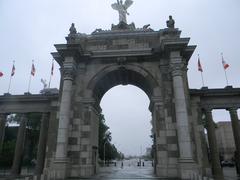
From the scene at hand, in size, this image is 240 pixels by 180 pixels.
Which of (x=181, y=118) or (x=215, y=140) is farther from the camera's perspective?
(x=215, y=140)

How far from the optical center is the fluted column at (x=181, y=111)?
1723cm

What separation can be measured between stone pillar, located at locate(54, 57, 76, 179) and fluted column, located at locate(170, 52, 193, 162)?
359 inches

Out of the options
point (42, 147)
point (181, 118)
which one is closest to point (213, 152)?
point (181, 118)

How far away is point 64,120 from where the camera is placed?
1883cm

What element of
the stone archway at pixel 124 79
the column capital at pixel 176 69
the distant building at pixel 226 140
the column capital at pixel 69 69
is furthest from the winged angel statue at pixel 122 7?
the distant building at pixel 226 140

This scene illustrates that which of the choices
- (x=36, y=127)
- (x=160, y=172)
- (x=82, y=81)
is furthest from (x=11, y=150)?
(x=160, y=172)

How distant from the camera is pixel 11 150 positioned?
44375 millimetres

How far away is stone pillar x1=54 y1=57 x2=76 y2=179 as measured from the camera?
695 inches

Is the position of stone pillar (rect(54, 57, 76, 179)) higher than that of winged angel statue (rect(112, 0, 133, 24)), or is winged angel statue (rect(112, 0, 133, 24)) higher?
winged angel statue (rect(112, 0, 133, 24))

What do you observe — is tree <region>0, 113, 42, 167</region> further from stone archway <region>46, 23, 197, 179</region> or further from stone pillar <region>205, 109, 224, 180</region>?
stone pillar <region>205, 109, 224, 180</region>

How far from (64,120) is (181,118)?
9668 mm

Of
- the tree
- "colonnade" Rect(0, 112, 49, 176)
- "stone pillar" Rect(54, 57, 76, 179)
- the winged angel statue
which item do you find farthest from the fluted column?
the tree

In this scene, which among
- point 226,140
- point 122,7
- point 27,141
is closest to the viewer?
point 122,7

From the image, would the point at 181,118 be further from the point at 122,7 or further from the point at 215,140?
the point at 122,7
